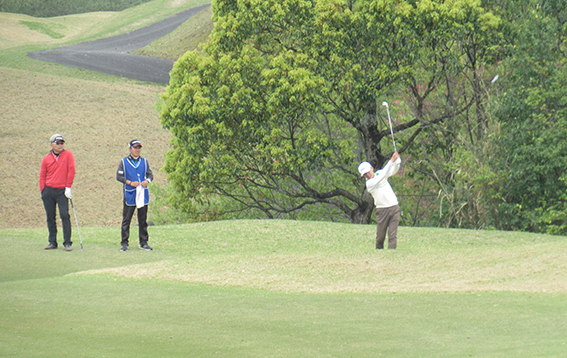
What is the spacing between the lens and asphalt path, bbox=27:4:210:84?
129ft

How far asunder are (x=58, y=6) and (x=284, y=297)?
7110 cm

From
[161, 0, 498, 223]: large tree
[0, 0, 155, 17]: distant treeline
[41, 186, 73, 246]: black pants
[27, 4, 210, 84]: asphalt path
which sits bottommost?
[41, 186, 73, 246]: black pants

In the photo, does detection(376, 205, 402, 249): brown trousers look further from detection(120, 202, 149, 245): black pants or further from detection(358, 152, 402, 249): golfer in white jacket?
detection(120, 202, 149, 245): black pants

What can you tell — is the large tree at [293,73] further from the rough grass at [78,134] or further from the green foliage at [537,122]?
the rough grass at [78,134]

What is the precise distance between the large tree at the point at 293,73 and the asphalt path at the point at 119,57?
19368 millimetres

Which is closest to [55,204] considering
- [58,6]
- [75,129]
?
[75,129]

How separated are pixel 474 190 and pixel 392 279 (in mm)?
9024

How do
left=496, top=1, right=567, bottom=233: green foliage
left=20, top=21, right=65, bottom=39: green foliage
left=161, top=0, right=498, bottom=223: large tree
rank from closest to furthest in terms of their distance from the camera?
left=496, top=1, right=567, bottom=233: green foliage, left=161, top=0, right=498, bottom=223: large tree, left=20, top=21, right=65, bottom=39: green foliage

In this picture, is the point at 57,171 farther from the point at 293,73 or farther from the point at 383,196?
the point at 293,73

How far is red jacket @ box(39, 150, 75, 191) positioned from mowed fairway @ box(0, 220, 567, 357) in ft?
4.40

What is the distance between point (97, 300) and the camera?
8.23 meters

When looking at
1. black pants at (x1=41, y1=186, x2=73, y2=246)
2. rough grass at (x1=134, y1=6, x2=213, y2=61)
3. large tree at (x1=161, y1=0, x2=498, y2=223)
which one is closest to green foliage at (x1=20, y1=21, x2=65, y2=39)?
rough grass at (x1=134, y1=6, x2=213, y2=61)

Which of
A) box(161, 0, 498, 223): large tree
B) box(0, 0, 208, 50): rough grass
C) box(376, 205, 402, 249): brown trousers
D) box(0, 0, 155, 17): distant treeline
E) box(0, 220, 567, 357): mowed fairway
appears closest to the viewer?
box(0, 220, 567, 357): mowed fairway

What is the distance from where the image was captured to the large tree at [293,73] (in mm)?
17547
